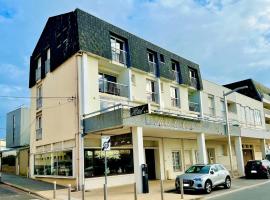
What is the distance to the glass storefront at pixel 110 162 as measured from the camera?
767 inches

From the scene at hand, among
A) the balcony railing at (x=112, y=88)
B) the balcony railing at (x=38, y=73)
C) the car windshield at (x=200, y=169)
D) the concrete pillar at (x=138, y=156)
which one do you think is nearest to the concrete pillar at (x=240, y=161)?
the car windshield at (x=200, y=169)

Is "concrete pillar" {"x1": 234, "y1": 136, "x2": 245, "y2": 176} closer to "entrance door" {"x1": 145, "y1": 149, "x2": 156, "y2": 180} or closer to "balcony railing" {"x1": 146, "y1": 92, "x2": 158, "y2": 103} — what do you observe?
"entrance door" {"x1": 145, "y1": 149, "x2": 156, "y2": 180}

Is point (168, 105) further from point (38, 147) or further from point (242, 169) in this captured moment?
point (38, 147)

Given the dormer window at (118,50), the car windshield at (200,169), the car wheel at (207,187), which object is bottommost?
the car wheel at (207,187)

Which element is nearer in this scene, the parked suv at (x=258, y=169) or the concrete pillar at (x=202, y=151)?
the concrete pillar at (x=202, y=151)

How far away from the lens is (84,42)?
2025cm

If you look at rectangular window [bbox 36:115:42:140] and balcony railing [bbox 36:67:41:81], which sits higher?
balcony railing [bbox 36:67:41:81]

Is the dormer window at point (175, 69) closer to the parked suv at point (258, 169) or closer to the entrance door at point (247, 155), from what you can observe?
the parked suv at point (258, 169)

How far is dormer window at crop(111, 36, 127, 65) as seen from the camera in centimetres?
2266

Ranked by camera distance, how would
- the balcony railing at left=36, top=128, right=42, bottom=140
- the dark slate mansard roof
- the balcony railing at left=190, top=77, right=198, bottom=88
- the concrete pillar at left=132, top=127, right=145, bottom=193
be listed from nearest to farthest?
the concrete pillar at left=132, top=127, right=145, bottom=193, the dark slate mansard roof, the balcony railing at left=36, top=128, right=42, bottom=140, the balcony railing at left=190, top=77, right=198, bottom=88

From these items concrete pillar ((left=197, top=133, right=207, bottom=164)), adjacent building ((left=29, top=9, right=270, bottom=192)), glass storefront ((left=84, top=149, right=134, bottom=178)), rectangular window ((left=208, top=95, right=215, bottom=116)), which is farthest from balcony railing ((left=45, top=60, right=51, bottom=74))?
rectangular window ((left=208, top=95, right=215, bottom=116))

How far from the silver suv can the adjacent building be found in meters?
2.49

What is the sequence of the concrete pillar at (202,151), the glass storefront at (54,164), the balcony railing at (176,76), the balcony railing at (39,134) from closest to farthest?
the glass storefront at (54,164) → the concrete pillar at (202,151) → the balcony railing at (39,134) → the balcony railing at (176,76)

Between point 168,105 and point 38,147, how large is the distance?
11.2m
